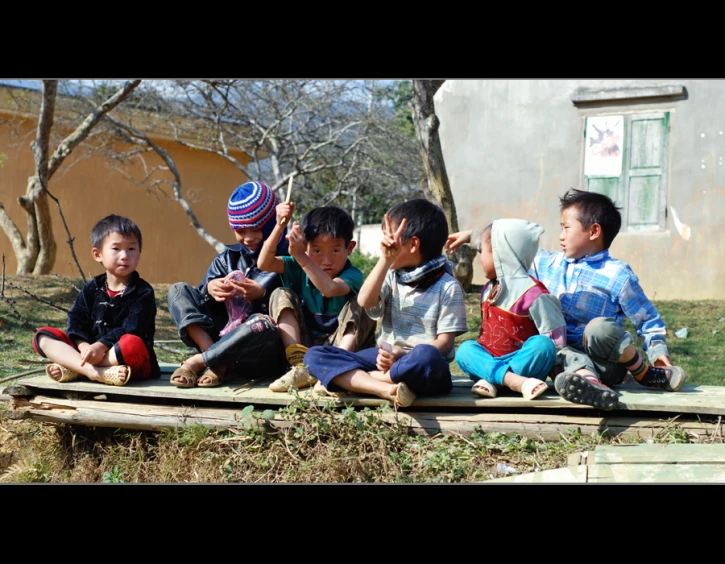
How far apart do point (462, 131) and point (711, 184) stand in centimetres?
329

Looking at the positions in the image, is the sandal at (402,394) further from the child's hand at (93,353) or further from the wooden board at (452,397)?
the child's hand at (93,353)

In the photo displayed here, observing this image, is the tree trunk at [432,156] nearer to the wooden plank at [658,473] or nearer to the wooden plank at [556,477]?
the wooden plank at [556,477]

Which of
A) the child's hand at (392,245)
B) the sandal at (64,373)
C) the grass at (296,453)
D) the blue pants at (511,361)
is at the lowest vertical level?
the grass at (296,453)

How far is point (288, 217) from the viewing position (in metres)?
3.95

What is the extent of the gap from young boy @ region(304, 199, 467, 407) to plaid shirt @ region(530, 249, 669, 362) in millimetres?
648

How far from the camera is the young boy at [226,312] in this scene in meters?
4.06

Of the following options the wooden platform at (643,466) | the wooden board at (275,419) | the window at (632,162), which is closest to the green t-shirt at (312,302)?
the wooden board at (275,419)

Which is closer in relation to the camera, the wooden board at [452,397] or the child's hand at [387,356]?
the wooden board at [452,397]

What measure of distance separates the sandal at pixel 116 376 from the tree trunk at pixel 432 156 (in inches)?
195

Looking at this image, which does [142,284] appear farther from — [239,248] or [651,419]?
→ [651,419]

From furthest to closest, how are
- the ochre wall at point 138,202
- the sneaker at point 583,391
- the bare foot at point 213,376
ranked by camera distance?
the ochre wall at point 138,202
the bare foot at point 213,376
the sneaker at point 583,391

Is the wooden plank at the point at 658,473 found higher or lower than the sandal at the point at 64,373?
lower

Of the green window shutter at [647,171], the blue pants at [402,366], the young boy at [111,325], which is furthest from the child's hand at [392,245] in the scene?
the green window shutter at [647,171]

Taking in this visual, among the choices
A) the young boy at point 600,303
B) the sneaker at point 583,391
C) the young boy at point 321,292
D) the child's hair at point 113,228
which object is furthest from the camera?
the child's hair at point 113,228
